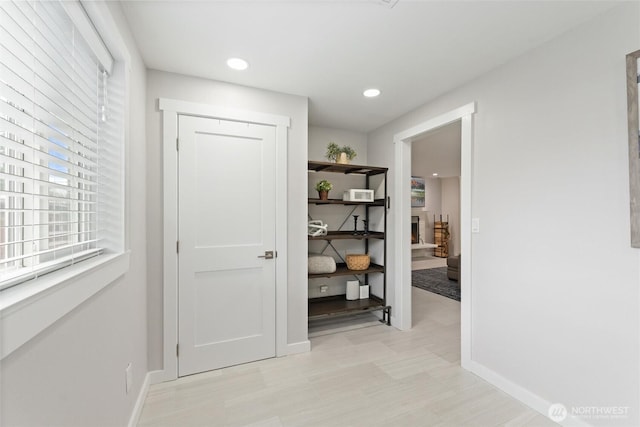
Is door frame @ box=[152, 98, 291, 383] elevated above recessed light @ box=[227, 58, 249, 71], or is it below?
below

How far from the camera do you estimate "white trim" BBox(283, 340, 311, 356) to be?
2.54 metres

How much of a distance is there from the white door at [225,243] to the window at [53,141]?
2.37 feet

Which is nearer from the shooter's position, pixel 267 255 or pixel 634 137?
pixel 634 137

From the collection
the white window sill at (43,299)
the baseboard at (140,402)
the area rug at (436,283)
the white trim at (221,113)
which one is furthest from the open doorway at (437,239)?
the white window sill at (43,299)

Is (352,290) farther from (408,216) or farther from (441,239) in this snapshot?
(441,239)

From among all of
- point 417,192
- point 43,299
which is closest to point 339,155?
point 43,299

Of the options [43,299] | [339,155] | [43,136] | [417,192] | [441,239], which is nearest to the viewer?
[43,299]

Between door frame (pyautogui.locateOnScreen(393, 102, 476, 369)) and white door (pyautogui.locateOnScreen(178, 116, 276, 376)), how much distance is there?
145 cm

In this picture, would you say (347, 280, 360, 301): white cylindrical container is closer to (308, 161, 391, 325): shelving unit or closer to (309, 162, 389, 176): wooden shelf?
(308, 161, 391, 325): shelving unit

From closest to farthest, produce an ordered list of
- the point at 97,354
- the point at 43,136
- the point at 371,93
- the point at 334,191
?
the point at 43,136 < the point at 97,354 < the point at 371,93 < the point at 334,191

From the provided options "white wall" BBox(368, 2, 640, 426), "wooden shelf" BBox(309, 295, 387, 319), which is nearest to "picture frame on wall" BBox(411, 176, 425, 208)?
"wooden shelf" BBox(309, 295, 387, 319)

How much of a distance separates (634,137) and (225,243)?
8.40 feet

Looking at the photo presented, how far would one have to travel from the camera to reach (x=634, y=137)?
1.39 m

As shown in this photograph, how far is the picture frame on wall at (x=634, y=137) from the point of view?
1382 mm
